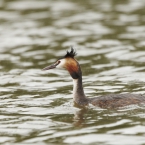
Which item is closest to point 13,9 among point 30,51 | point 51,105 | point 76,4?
point 76,4

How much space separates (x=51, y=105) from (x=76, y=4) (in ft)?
46.9

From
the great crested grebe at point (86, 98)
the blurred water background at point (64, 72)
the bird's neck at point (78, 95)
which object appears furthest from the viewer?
the bird's neck at point (78, 95)

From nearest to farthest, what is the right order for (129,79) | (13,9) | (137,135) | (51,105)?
(137,135)
(51,105)
(129,79)
(13,9)

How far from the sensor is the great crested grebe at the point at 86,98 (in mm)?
15281

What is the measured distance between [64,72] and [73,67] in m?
4.40

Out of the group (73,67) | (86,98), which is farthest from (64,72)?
(86,98)

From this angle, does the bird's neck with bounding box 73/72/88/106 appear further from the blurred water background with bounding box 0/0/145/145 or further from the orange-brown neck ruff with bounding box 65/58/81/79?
the blurred water background with bounding box 0/0/145/145

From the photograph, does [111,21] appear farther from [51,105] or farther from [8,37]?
[51,105]

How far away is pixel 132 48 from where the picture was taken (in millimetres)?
22797

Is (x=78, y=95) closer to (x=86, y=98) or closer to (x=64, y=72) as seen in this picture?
(x=86, y=98)

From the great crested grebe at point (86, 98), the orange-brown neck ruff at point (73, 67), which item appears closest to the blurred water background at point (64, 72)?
the great crested grebe at point (86, 98)

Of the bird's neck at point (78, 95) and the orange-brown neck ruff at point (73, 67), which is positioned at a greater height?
the orange-brown neck ruff at point (73, 67)

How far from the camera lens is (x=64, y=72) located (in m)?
20.5

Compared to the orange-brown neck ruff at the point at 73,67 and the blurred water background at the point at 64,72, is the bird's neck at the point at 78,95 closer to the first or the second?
the orange-brown neck ruff at the point at 73,67
